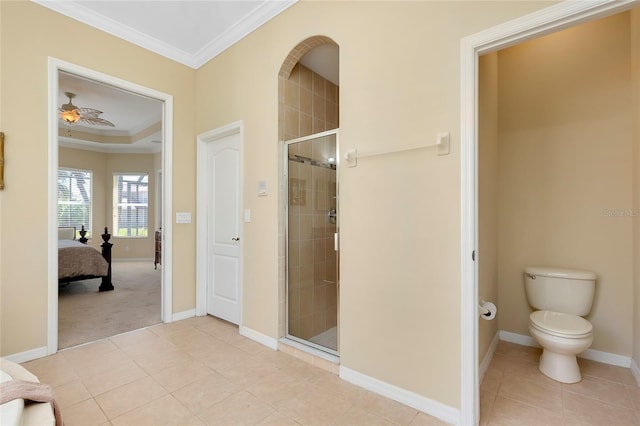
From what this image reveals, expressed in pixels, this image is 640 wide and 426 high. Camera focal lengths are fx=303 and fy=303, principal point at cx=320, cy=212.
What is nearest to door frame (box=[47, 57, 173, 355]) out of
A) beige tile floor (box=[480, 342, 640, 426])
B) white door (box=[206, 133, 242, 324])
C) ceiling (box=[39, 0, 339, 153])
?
ceiling (box=[39, 0, 339, 153])

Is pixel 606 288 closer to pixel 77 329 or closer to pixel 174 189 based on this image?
pixel 174 189

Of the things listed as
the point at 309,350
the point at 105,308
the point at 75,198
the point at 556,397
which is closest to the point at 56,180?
the point at 105,308

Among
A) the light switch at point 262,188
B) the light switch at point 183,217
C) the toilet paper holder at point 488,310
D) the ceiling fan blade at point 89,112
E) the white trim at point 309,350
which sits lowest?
the white trim at point 309,350

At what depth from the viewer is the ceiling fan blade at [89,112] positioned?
16.4ft

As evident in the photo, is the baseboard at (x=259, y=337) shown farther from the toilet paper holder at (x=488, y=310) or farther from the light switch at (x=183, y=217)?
the toilet paper holder at (x=488, y=310)

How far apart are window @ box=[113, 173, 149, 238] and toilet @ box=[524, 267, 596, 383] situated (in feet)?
26.4

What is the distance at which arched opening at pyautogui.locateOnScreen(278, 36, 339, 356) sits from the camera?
2.56 meters

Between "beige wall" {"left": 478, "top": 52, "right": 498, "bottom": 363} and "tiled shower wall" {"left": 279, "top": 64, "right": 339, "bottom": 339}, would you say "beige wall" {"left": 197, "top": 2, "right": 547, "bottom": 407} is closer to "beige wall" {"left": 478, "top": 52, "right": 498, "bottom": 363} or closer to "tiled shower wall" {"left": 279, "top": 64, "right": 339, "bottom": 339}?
"tiled shower wall" {"left": 279, "top": 64, "right": 339, "bottom": 339}

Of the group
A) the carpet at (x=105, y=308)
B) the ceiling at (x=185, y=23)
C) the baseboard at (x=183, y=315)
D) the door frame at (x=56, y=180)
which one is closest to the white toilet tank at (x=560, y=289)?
the ceiling at (x=185, y=23)

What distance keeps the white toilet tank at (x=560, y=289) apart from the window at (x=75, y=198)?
829 cm

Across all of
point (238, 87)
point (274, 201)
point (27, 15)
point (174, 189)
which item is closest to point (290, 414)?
point (274, 201)

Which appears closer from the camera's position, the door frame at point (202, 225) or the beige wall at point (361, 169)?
the beige wall at point (361, 169)

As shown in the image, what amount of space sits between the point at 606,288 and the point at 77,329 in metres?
4.78

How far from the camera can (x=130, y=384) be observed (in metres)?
2.07
